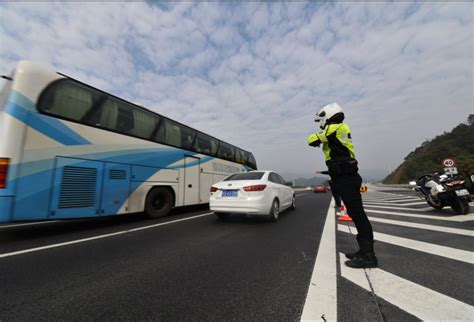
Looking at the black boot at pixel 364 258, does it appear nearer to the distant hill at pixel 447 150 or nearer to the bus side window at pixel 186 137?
the bus side window at pixel 186 137

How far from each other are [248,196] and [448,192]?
5884mm

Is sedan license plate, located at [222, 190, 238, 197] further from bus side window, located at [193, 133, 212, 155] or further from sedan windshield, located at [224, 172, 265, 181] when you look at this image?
bus side window, located at [193, 133, 212, 155]

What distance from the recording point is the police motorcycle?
5833mm

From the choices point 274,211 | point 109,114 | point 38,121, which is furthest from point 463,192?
point 38,121

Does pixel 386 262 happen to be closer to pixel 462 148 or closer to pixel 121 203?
pixel 121 203

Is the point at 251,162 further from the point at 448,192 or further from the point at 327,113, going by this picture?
the point at 327,113

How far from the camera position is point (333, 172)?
2.96m

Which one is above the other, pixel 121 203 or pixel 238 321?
pixel 121 203

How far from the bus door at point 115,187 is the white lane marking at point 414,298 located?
17.8ft

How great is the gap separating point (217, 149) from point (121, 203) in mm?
5096

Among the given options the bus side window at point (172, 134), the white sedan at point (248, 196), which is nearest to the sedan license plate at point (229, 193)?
the white sedan at point (248, 196)

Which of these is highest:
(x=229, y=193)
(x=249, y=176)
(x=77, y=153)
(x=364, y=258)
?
(x=77, y=153)

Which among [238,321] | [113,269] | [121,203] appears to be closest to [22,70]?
[121,203]

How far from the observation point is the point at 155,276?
8.02ft
